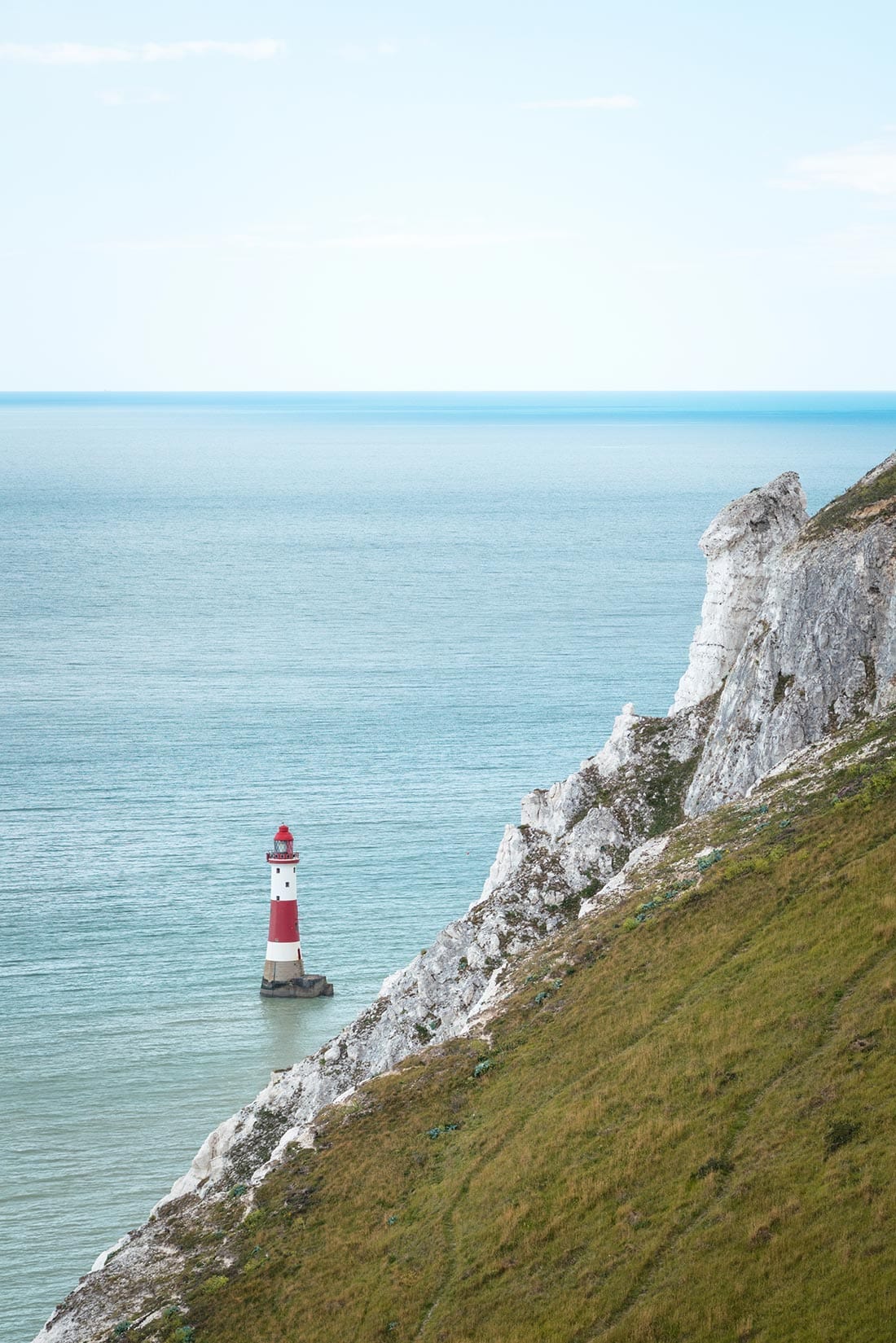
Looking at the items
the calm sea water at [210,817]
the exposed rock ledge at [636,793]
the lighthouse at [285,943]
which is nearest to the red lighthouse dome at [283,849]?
the lighthouse at [285,943]

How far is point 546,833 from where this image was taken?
53438mm

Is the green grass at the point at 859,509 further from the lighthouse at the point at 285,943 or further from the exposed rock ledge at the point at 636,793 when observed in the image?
the lighthouse at the point at 285,943

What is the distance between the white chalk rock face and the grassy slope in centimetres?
1885

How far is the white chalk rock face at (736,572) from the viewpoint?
58344 millimetres

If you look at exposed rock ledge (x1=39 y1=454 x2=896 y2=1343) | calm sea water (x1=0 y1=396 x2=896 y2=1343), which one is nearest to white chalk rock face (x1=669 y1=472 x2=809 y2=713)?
exposed rock ledge (x1=39 y1=454 x2=896 y2=1343)

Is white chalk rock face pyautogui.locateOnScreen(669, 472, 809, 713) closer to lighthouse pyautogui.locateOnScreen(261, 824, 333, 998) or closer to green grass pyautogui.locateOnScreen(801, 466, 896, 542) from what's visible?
green grass pyautogui.locateOnScreen(801, 466, 896, 542)

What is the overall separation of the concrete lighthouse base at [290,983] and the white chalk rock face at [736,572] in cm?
2135

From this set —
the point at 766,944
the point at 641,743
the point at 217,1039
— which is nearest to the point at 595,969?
the point at 766,944

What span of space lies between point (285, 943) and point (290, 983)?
1.83 metres

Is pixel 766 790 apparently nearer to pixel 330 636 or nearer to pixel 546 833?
pixel 546 833

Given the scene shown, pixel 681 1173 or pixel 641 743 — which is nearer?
pixel 681 1173

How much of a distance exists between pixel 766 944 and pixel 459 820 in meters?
56.9

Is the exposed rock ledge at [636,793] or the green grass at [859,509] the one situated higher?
the green grass at [859,509]

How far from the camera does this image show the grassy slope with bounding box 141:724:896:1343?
78.7 feet
